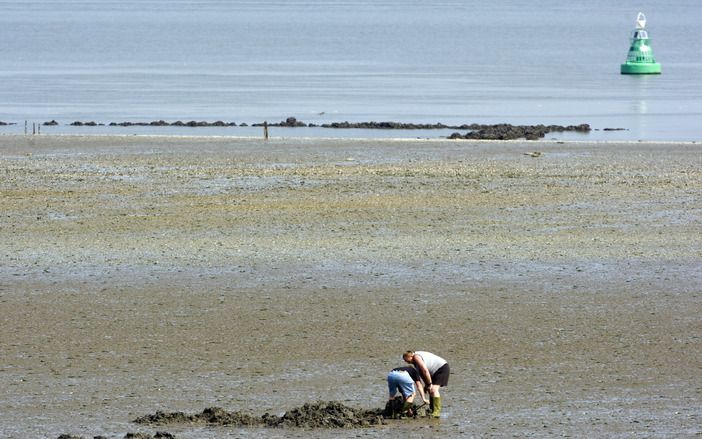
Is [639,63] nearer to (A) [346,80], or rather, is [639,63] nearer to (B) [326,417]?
(A) [346,80]

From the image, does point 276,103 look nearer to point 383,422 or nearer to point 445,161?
point 445,161

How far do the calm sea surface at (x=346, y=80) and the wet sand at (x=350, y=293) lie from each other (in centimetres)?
1554

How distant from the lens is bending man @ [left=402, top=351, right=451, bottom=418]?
41.1 ft

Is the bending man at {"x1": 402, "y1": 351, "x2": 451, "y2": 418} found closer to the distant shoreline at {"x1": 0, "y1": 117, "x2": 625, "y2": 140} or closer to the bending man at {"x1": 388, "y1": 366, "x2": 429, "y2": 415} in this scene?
the bending man at {"x1": 388, "y1": 366, "x2": 429, "y2": 415}

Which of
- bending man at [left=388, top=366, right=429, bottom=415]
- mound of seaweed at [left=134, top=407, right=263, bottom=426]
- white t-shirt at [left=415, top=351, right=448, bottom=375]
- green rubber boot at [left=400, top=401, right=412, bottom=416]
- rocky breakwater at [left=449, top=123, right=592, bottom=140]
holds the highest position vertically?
rocky breakwater at [left=449, top=123, right=592, bottom=140]

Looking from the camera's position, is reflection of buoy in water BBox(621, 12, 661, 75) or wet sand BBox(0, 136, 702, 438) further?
reflection of buoy in water BBox(621, 12, 661, 75)

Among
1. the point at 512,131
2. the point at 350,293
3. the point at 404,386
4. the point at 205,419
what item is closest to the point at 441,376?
the point at 404,386

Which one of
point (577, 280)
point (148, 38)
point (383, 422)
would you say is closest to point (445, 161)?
point (577, 280)

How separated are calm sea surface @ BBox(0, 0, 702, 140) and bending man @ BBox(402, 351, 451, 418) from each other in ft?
95.3

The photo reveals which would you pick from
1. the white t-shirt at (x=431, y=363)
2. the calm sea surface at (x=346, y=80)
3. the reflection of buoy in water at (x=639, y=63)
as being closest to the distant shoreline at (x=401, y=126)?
the calm sea surface at (x=346, y=80)

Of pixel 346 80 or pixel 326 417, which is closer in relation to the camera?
pixel 326 417

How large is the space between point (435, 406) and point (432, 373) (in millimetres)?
315

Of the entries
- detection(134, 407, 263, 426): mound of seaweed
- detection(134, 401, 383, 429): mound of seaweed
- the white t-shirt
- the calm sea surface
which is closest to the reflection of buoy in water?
the calm sea surface

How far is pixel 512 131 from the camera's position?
40156mm
